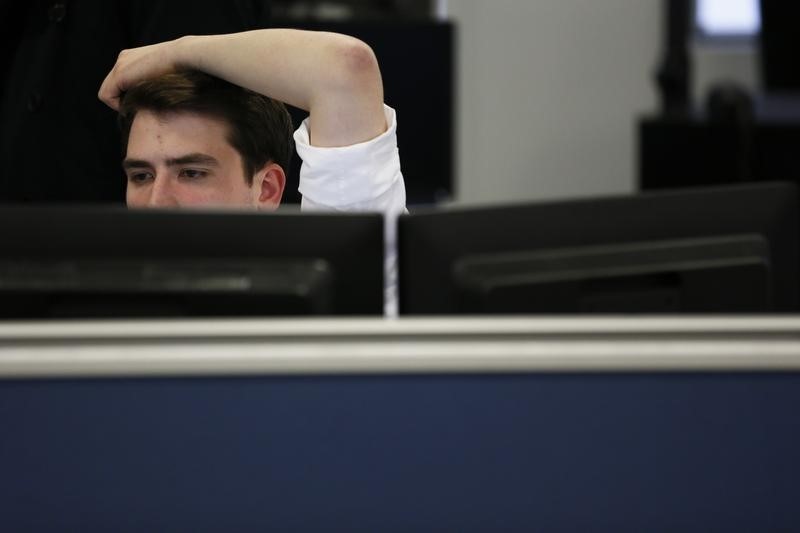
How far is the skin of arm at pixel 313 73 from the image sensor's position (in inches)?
57.6

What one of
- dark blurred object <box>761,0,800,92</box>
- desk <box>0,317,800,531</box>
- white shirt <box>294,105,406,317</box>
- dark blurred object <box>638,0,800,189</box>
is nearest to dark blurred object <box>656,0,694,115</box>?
dark blurred object <box>638,0,800,189</box>

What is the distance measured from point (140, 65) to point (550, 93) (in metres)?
2.92

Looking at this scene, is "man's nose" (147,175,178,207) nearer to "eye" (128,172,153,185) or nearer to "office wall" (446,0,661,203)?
"eye" (128,172,153,185)

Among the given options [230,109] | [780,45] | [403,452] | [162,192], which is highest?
[780,45]

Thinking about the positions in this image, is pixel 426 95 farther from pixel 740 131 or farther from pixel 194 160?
pixel 194 160

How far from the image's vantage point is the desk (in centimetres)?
87

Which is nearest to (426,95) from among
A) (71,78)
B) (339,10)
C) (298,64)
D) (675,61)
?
(339,10)

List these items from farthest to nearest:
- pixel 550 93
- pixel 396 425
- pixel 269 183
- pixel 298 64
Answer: pixel 550 93
pixel 269 183
pixel 298 64
pixel 396 425

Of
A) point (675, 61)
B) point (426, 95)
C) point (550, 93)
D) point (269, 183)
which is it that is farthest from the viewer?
point (550, 93)

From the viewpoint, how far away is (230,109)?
1662mm

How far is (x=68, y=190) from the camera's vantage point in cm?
177

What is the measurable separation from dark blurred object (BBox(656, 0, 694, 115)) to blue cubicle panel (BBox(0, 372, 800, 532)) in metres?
3.31

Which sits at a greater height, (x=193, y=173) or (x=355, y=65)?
(x=355, y=65)

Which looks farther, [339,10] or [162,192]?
[339,10]
